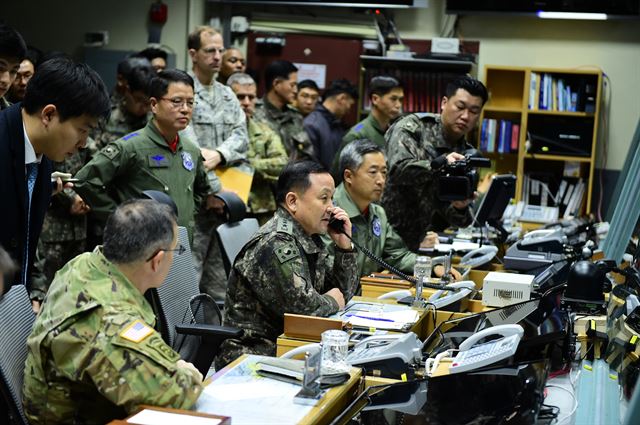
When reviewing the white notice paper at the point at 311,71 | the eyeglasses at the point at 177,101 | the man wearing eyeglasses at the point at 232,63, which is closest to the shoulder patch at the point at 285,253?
the eyeglasses at the point at 177,101

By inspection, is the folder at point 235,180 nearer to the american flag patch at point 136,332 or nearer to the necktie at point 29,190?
the necktie at point 29,190

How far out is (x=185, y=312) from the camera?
3.51 metres

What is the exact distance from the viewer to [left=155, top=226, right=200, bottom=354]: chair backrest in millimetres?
3342

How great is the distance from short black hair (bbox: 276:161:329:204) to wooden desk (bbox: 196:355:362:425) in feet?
3.02

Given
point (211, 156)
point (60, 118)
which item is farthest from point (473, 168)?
point (60, 118)

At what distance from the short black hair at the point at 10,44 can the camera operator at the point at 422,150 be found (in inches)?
89.0

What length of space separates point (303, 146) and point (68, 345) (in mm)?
4478

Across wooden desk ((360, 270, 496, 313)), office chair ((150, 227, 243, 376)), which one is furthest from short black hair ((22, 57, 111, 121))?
wooden desk ((360, 270, 496, 313))

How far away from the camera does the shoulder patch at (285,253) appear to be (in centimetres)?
312

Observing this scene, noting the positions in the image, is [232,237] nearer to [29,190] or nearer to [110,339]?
[29,190]

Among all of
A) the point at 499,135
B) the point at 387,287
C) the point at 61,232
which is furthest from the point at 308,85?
the point at 387,287

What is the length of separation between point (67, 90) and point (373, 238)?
1.93 metres

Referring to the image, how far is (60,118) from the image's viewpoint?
2686mm

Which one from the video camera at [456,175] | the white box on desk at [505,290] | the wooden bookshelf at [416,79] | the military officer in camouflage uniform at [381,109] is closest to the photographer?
the white box on desk at [505,290]
